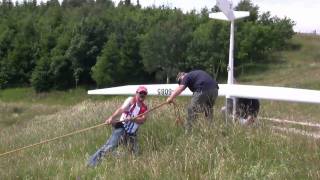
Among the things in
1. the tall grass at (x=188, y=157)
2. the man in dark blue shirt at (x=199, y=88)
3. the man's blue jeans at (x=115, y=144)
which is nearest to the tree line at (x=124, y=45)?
the man in dark blue shirt at (x=199, y=88)

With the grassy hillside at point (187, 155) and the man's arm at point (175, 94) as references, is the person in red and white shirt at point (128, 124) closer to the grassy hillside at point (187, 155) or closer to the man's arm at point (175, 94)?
the grassy hillside at point (187, 155)

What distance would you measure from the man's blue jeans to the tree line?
2001 inches

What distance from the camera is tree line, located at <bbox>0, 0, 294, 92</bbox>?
68688 millimetres

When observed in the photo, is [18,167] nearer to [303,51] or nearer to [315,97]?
[315,97]

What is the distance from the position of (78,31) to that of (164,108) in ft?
231

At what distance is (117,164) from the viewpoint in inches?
307

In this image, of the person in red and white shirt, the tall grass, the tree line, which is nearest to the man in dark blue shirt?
the tall grass

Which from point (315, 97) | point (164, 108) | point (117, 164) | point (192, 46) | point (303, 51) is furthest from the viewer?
point (303, 51)

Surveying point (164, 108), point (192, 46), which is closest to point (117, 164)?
point (164, 108)

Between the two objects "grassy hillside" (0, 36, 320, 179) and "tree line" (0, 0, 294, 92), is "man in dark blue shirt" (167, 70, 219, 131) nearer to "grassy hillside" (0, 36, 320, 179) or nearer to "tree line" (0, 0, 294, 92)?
"grassy hillside" (0, 36, 320, 179)

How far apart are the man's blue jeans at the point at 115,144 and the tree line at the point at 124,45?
50834 millimetres

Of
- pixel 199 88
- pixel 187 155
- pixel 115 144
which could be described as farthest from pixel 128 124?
pixel 187 155

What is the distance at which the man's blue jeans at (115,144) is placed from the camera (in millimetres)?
8461

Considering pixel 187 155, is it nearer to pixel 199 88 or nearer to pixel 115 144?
pixel 115 144
